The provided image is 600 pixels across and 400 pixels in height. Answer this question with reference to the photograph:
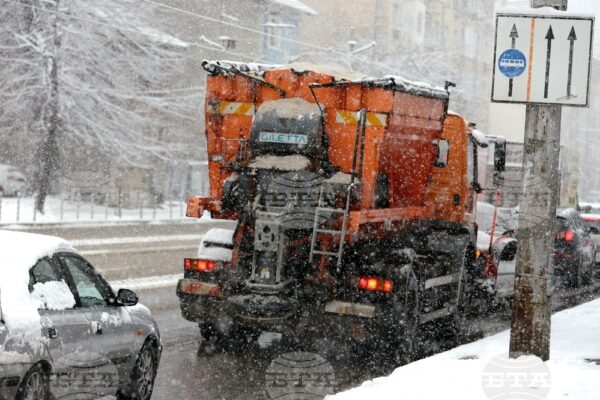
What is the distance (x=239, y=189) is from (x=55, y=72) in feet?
78.4

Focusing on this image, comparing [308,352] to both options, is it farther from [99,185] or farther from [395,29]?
[395,29]

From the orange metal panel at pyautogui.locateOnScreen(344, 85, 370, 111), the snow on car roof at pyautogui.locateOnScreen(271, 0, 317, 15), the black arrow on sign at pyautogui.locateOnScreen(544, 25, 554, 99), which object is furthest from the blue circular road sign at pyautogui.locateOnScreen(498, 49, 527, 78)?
the snow on car roof at pyautogui.locateOnScreen(271, 0, 317, 15)

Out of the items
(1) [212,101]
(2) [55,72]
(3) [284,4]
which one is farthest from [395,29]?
(1) [212,101]

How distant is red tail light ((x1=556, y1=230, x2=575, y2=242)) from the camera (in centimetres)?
1952

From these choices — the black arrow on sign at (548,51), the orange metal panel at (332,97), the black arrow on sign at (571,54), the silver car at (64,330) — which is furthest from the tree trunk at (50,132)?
the black arrow on sign at (571,54)

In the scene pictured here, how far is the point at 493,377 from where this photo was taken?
8008mm

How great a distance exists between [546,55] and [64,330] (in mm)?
4933

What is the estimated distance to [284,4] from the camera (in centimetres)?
5144

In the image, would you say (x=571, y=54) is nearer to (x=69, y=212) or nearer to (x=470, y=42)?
(x=69, y=212)

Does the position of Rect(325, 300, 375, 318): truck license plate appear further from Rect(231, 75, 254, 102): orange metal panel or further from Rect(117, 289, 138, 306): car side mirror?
Rect(117, 289, 138, 306): car side mirror

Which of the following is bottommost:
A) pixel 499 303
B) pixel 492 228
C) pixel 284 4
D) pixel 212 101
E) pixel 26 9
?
pixel 499 303

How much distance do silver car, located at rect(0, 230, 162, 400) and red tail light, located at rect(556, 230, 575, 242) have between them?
1329 centimetres

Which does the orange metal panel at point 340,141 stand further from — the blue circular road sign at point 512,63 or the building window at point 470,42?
the building window at point 470,42

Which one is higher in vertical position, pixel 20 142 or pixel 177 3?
pixel 177 3
